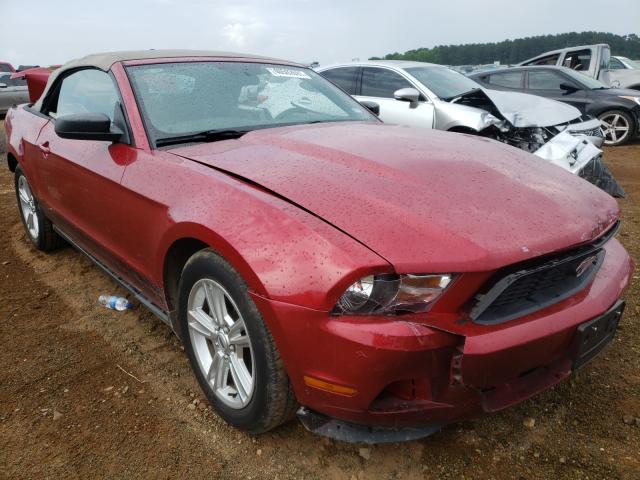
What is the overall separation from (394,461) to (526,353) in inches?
26.9

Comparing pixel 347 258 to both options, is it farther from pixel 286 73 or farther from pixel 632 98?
pixel 632 98

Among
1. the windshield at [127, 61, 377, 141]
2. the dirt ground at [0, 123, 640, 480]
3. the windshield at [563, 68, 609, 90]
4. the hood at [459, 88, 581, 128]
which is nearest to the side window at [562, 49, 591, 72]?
the windshield at [563, 68, 609, 90]

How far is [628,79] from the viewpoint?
1304 centimetres

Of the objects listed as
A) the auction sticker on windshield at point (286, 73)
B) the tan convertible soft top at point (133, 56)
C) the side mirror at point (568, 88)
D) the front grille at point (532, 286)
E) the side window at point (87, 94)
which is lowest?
the front grille at point (532, 286)

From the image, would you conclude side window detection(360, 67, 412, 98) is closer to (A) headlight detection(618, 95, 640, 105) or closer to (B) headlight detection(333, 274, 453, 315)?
(A) headlight detection(618, 95, 640, 105)

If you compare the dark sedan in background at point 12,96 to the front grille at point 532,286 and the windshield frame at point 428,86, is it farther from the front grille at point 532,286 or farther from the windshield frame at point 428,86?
the front grille at point 532,286

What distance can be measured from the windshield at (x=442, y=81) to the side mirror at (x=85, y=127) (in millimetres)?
4784

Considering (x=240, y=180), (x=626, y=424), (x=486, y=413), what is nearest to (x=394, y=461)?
(x=486, y=413)

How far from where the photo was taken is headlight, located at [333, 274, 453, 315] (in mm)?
1513

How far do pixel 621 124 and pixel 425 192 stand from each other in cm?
866

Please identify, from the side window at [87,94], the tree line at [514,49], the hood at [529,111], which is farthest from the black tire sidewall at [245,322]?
the tree line at [514,49]

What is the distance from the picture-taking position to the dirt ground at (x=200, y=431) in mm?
1858

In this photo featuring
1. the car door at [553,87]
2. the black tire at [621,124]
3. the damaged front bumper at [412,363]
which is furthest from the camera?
the car door at [553,87]

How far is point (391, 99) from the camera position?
654cm
